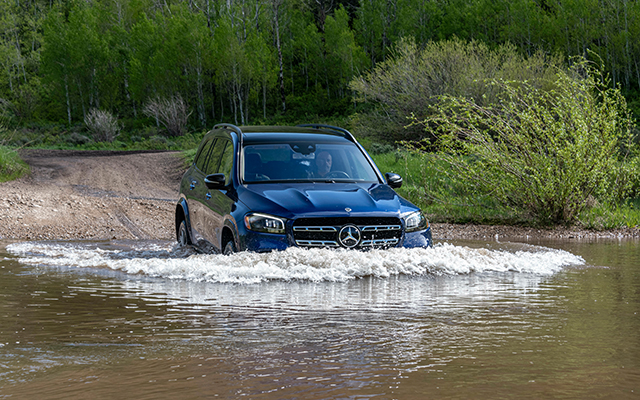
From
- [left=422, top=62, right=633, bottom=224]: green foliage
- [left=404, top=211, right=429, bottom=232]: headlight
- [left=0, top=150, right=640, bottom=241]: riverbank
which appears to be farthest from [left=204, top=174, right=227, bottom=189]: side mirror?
[left=422, top=62, right=633, bottom=224]: green foliage

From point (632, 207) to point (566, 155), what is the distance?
421cm

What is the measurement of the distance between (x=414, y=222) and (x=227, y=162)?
2366 millimetres

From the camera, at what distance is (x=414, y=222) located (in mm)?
7027

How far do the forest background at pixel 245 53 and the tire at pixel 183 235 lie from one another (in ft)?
135

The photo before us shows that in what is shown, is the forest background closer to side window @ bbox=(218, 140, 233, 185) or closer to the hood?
side window @ bbox=(218, 140, 233, 185)

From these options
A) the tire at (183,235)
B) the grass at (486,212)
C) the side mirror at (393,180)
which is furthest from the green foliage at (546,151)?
the tire at (183,235)

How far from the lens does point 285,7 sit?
79.9 meters

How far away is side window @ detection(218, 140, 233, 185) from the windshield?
18 cm

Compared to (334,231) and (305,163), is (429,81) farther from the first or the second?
(334,231)

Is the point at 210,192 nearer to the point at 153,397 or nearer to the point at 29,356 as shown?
the point at 29,356

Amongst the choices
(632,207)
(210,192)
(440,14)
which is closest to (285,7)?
(440,14)

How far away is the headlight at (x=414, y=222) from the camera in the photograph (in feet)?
22.8

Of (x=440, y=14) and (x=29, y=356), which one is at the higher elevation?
(x=440, y=14)

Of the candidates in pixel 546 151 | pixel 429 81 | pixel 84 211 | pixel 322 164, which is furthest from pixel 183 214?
pixel 429 81
